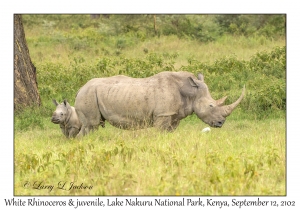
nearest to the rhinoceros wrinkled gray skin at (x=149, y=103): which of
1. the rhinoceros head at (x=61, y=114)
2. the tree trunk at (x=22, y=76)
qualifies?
the rhinoceros head at (x=61, y=114)

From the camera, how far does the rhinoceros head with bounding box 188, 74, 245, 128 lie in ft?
35.5

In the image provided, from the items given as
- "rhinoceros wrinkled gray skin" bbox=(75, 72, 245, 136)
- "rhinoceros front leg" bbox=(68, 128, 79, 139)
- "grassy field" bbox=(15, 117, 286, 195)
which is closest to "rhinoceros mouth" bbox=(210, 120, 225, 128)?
"rhinoceros wrinkled gray skin" bbox=(75, 72, 245, 136)

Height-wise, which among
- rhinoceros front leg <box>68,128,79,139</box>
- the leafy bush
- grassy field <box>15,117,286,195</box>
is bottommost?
grassy field <box>15,117,286,195</box>

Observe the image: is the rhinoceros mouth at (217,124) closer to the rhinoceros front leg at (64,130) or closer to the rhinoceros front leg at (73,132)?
the rhinoceros front leg at (73,132)

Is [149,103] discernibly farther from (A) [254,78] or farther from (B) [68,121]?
(A) [254,78]

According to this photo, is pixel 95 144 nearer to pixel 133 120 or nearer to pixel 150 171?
pixel 133 120

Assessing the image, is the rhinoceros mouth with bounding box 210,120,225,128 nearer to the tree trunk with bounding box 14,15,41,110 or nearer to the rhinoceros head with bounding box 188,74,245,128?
the rhinoceros head with bounding box 188,74,245,128

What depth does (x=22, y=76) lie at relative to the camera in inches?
552

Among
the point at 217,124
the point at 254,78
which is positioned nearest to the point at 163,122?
the point at 217,124

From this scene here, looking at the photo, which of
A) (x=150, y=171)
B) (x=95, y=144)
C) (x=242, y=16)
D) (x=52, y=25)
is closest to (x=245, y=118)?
(x=95, y=144)

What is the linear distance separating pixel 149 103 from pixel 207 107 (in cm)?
99

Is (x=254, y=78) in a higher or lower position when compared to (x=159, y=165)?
higher

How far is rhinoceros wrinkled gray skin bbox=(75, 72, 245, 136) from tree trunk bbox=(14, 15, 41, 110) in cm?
320

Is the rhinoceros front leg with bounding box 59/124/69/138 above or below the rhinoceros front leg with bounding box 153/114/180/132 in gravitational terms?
below
